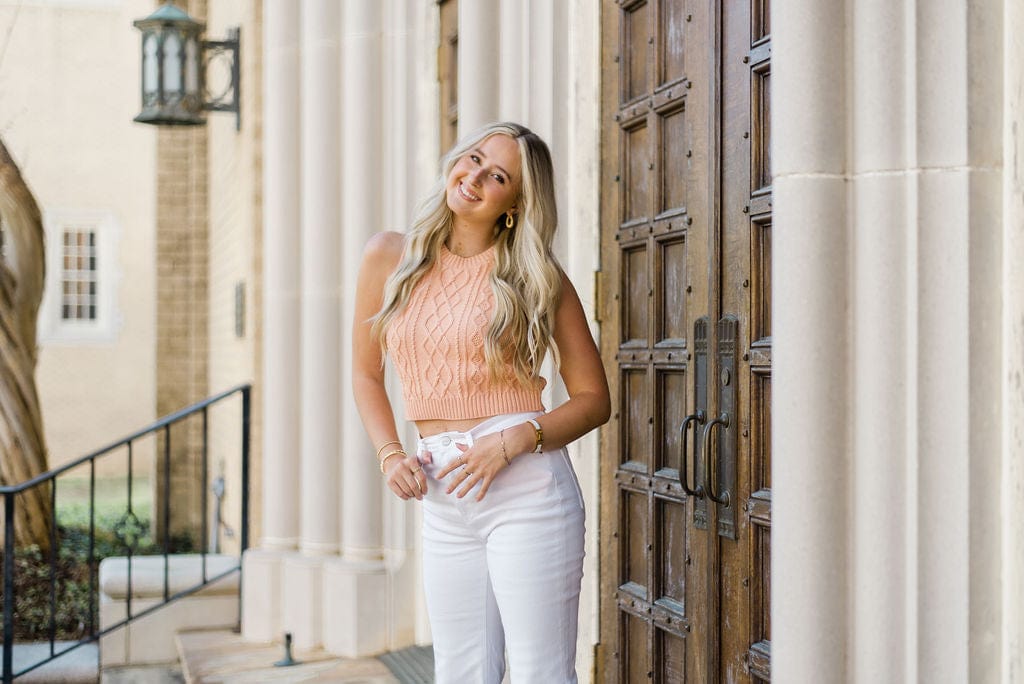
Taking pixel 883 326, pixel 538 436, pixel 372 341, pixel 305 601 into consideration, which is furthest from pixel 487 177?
pixel 305 601

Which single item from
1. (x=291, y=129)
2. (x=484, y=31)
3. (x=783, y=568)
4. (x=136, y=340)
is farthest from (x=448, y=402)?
(x=136, y=340)

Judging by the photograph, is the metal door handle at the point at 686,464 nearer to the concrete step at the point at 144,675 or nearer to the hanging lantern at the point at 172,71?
the concrete step at the point at 144,675

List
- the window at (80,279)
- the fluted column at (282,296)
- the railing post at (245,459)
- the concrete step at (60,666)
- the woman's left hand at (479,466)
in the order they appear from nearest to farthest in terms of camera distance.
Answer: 1. the woman's left hand at (479,466)
2. the fluted column at (282,296)
3. the concrete step at (60,666)
4. the railing post at (245,459)
5. the window at (80,279)

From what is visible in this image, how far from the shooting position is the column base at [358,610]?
5613mm

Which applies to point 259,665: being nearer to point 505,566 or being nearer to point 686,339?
point 686,339

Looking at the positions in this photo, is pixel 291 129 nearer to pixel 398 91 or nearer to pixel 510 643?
pixel 398 91

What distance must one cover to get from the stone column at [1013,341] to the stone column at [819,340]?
0.84 feet

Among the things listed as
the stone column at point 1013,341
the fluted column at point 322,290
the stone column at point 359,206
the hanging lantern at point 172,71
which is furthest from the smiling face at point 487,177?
the hanging lantern at point 172,71

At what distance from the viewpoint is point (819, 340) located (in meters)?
2.21

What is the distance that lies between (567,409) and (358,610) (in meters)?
3.22

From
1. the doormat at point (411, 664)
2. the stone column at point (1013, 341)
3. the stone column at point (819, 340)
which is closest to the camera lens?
Answer: the stone column at point (1013, 341)

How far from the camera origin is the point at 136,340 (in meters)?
19.4

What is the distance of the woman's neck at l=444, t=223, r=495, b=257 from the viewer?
277cm

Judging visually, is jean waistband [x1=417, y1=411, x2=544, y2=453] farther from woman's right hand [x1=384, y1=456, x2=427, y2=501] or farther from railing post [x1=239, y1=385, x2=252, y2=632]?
railing post [x1=239, y1=385, x2=252, y2=632]
